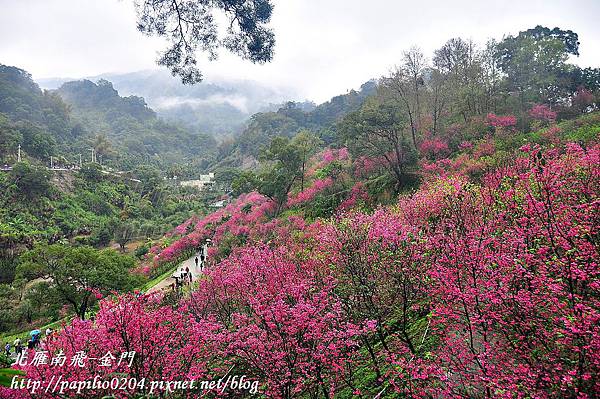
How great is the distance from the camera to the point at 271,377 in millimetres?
4641

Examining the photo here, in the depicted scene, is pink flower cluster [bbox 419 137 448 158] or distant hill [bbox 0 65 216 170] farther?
distant hill [bbox 0 65 216 170]

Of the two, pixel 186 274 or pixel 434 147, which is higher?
pixel 434 147

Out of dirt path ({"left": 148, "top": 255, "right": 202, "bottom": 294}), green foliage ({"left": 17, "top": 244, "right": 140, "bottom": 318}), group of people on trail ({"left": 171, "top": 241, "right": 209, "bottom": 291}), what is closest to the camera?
green foliage ({"left": 17, "top": 244, "right": 140, "bottom": 318})

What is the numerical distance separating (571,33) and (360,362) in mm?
35396

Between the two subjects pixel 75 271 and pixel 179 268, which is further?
pixel 179 268

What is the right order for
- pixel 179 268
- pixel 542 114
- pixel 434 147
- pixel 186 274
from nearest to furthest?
pixel 434 147 < pixel 542 114 < pixel 186 274 < pixel 179 268

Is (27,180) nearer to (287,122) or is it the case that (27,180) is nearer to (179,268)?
(179,268)

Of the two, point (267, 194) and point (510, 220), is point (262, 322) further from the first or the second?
point (267, 194)

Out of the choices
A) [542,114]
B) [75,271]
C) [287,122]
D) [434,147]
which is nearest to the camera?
[75,271]

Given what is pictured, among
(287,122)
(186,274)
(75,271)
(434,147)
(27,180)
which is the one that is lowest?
(186,274)

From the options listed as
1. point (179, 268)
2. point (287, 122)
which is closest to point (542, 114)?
point (179, 268)

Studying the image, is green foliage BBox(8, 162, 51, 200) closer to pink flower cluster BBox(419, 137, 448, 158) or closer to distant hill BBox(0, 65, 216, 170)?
distant hill BBox(0, 65, 216, 170)

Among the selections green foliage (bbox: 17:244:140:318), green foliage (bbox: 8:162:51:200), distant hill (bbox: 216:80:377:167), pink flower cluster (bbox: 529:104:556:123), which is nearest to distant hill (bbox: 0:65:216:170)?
green foliage (bbox: 8:162:51:200)

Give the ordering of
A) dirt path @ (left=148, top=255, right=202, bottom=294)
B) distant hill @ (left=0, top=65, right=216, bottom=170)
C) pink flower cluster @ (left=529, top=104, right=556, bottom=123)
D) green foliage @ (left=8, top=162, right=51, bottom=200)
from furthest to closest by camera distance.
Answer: distant hill @ (left=0, top=65, right=216, bottom=170) → green foliage @ (left=8, top=162, right=51, bottom=200) → dirt path @ (left=148, top=255, right=202, bottom=294) → pink flower cluster @ (left=529, top=104, right=556, bottom=123)
